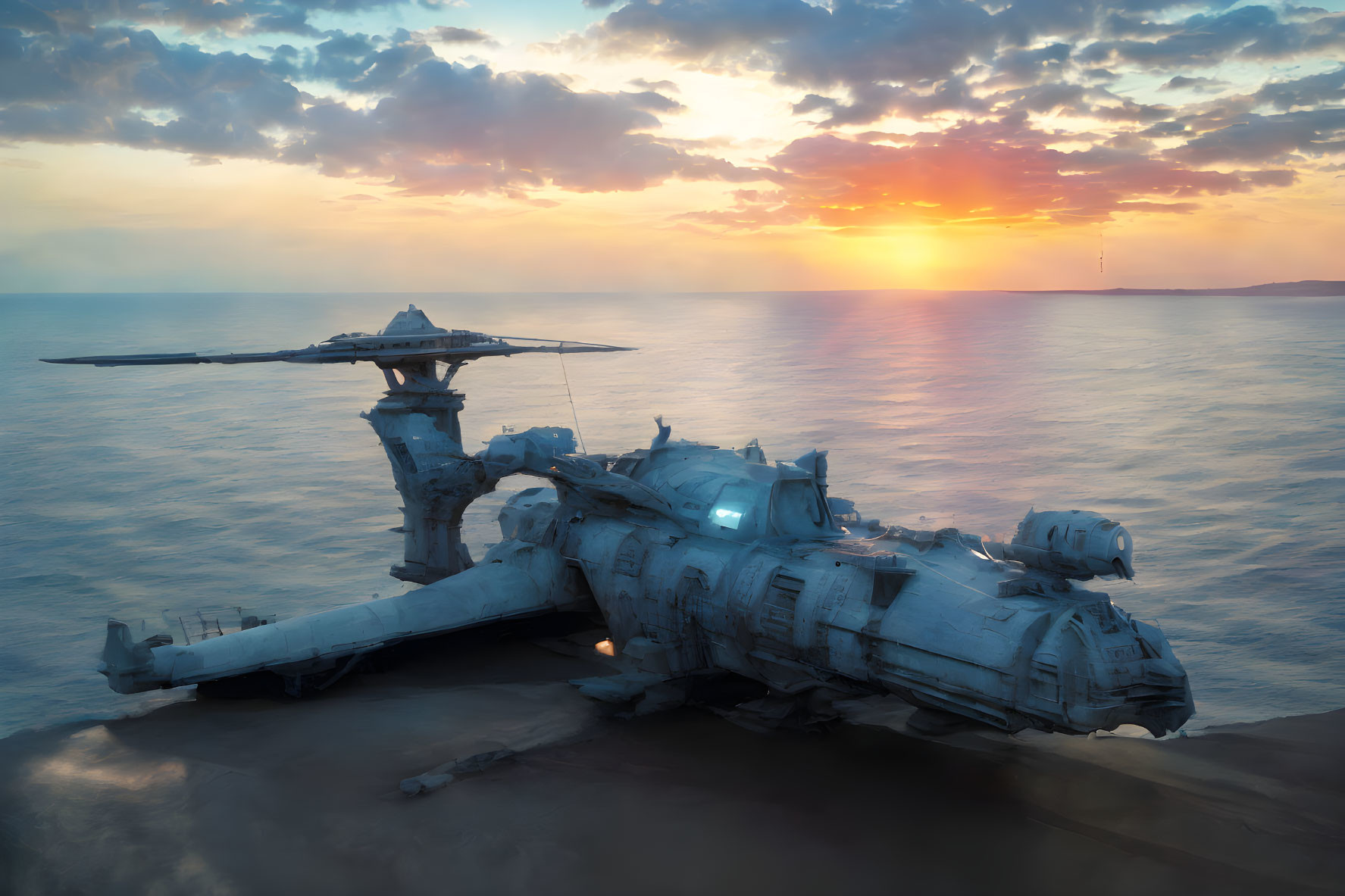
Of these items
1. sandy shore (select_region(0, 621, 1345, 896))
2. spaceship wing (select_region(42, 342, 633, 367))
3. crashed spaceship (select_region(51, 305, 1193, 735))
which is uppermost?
spaceship wing (select_region(42, 342, 633, 367))

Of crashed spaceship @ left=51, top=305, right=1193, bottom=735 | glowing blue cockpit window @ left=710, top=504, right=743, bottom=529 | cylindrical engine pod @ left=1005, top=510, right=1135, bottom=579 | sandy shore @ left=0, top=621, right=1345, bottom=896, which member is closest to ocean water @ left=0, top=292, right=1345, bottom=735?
sandy shore @ left=0, top=621, right=1345, bottom=896

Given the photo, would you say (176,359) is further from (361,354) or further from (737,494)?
(737,494)

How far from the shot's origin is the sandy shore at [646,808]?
1595cm

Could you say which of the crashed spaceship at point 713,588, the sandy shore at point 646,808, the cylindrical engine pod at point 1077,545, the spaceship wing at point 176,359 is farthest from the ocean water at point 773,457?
the cylindrical engine pod at point 1077,545

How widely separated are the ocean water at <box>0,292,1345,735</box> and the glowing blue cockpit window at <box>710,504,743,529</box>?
1478cm

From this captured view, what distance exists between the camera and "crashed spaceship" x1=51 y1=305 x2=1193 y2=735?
15781 millimetres

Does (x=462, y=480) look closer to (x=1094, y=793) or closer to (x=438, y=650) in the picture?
(x=438, y=650)

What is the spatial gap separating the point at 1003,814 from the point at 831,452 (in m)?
48.1

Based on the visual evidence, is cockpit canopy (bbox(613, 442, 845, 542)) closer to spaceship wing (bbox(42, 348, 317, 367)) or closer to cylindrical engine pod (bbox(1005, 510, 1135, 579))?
cylindrical engine pod (bbox(1005, 510, 1135, 579))

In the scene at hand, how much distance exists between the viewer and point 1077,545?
53.3ft

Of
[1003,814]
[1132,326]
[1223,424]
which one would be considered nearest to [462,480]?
[1003,814]

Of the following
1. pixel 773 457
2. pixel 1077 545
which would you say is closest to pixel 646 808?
pixel 1077 545

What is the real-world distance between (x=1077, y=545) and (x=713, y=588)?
8161 millimetres

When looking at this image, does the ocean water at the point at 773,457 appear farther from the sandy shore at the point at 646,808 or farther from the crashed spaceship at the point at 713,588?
the crashed spaceship at the point at 713,588
